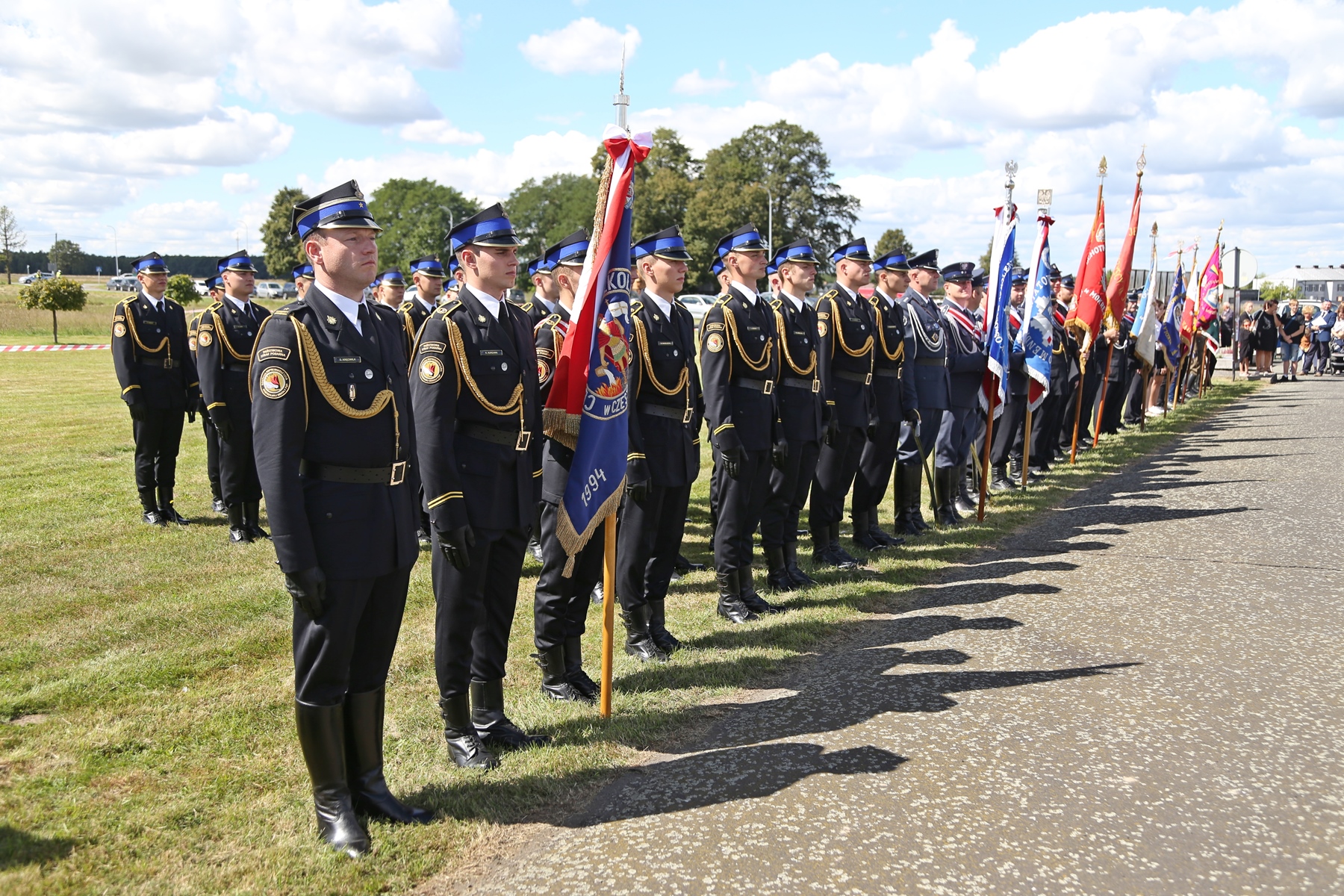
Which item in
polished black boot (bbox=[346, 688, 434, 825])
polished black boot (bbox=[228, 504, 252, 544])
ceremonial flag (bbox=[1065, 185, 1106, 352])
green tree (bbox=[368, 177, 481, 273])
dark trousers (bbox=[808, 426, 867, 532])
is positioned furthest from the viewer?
green tree (bbox=[368, 177, 481, 273])

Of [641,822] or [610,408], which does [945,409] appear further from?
[641,822]

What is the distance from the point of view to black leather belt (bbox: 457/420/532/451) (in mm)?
4355

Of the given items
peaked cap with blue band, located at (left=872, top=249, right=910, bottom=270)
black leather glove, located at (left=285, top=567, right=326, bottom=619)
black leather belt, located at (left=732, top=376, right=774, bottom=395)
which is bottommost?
black leather glove, located at (left=285, top=567, right=326, bottom=619)

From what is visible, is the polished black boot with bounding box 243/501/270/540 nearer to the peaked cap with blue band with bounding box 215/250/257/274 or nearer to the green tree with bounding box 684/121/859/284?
the peaked cap with blue band with bounding box 215/250/257/274

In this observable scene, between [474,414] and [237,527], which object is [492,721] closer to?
[474,414]

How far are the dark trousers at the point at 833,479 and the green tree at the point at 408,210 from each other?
Result: 82.4 m

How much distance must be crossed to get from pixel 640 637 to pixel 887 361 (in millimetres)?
3724

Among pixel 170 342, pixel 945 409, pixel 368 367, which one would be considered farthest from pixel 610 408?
pixel 170 342

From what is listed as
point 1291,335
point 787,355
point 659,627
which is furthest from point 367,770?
point 1291,335

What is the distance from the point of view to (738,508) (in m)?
6.62

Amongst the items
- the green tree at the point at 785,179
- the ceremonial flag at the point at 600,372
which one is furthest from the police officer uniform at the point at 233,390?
the green tree at the point at 785,179

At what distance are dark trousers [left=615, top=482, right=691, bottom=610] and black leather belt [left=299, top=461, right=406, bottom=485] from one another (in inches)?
82.5

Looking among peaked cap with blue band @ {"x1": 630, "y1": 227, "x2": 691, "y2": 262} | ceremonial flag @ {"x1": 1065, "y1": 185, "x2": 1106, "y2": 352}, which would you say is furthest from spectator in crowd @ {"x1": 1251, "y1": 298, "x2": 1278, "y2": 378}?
peaked cap with blue band @ {"x1": 630, "y1": 227, "x2": 691, "y2": 262}

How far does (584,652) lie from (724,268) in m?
2.78
